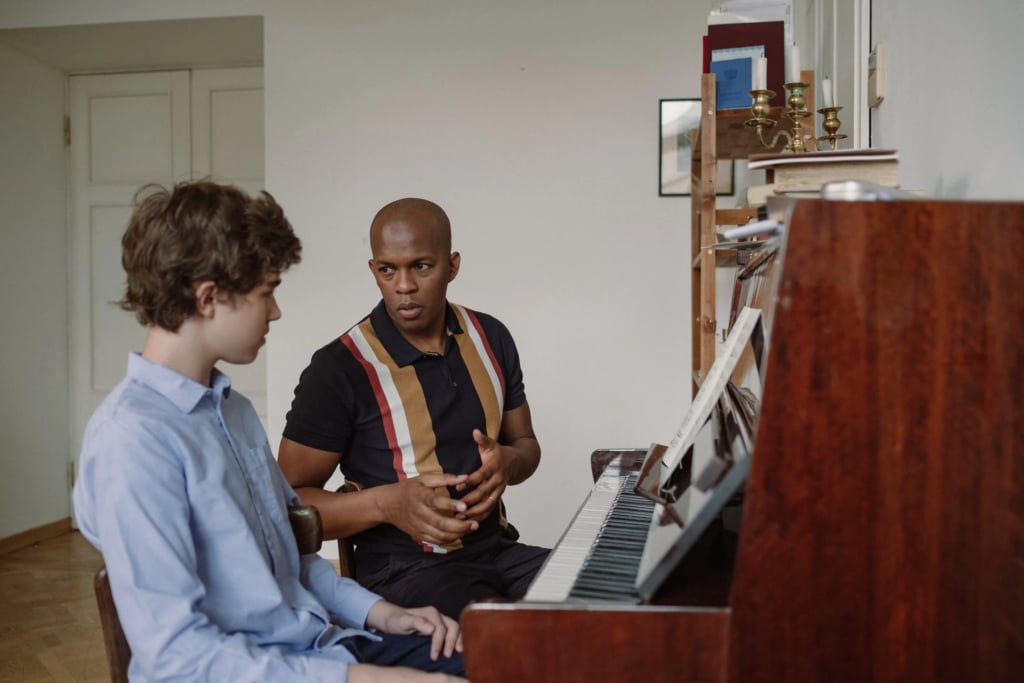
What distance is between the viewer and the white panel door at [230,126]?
465 centimetres

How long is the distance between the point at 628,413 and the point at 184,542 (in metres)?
3.05

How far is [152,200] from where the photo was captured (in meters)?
1.17

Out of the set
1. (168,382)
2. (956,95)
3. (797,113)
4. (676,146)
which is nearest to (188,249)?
(168,382)

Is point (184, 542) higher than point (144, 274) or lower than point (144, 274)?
lower

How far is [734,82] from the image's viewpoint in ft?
8.78

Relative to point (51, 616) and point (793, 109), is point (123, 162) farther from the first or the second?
point (793, 109)

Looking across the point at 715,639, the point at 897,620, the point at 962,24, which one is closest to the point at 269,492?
the point at 715,639

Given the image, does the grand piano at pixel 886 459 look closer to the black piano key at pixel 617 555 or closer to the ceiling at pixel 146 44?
the black piano key at pixel 617 555

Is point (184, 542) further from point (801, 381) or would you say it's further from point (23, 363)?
point (23, 363)

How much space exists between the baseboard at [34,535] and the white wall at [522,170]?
1.61 m

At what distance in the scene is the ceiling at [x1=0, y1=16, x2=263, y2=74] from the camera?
163 inches

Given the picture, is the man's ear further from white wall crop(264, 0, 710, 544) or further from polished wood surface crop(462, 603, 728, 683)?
white wall crop(264, 0, 710, 544)

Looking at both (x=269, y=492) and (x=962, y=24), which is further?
(x=962, y=24)

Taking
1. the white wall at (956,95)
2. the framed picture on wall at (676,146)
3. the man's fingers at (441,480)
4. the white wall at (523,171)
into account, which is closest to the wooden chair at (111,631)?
the man's fingers at (441,480)
